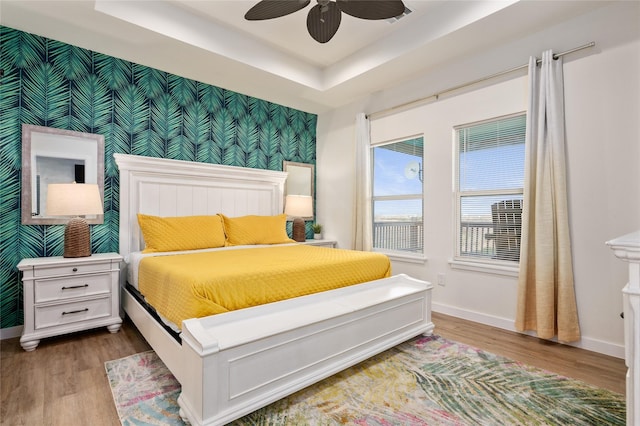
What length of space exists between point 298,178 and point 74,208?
107 inches

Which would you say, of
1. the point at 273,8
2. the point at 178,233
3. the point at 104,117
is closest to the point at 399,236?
the point at 178,233

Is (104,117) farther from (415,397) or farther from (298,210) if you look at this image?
(415,397)

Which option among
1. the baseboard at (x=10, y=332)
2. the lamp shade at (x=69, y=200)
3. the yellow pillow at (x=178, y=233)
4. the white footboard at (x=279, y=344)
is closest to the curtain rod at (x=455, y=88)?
the white footboard at (x=279, y=344)

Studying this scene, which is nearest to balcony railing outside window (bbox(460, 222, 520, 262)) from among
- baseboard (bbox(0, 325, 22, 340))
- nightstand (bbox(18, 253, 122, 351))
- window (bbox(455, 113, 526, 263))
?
window (bbox(455, 113, 526, 263))

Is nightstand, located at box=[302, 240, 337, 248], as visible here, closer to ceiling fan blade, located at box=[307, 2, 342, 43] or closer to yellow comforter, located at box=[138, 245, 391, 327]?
yellow comforter, located at box=[138, 245, 391, 327]

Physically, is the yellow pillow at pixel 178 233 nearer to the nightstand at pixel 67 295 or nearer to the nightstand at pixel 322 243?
the nightstand at pixel 67 295

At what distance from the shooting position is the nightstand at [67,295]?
2391 millimetres

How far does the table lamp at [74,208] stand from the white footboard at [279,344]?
1.74m

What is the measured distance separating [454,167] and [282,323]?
97.3 inches

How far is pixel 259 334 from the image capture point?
1.61 metres

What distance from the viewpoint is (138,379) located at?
6.47 ft

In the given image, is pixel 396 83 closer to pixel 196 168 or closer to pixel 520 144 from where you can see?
pixel 520 144

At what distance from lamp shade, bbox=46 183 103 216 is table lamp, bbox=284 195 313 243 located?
2100mm

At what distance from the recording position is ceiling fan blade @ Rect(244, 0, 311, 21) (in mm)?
2098
